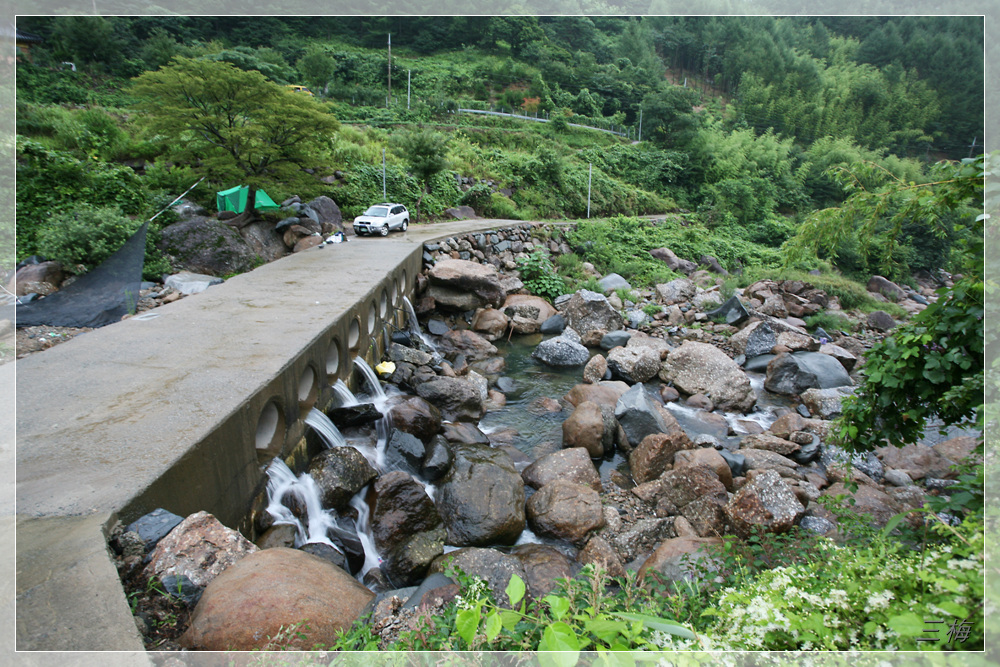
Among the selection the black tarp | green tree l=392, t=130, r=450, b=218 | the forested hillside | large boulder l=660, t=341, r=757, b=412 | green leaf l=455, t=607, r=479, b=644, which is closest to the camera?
green leaf l=455, t=607, r=479, b=644

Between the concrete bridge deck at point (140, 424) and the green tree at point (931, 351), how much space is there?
385 cm

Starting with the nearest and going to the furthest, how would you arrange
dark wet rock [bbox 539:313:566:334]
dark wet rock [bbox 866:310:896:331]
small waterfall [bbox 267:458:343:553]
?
1. small waterfall [bbox 267:458:343:553]
2. dark wet rock [bbox 539:313:566:334]
3. dark wet rock [bbox 866:310:896:331]

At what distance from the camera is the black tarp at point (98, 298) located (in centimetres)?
655

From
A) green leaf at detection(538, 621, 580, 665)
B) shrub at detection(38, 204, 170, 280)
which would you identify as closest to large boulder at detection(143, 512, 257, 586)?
green leaf at detection(538, 621, 580, 665)

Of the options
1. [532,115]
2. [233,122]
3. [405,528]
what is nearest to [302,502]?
[405,528]

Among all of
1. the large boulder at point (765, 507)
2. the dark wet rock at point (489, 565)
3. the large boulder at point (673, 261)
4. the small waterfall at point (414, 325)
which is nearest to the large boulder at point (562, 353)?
the small waterfall at point (414, 325)

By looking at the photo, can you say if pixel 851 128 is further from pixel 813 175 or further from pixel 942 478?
pixel 942 478

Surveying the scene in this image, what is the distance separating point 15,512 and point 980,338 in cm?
508

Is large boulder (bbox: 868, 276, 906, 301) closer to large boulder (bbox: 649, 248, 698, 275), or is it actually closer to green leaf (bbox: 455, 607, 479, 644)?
large boulder (bbox: 649, 248, 698, 275)

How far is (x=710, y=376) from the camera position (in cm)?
904

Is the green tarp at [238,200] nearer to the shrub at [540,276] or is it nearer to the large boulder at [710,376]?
the shrub at [540,276]

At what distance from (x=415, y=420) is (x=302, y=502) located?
2.00 metres

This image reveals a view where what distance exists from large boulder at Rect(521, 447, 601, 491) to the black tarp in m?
6.09

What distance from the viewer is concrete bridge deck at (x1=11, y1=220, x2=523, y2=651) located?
7.22ft
